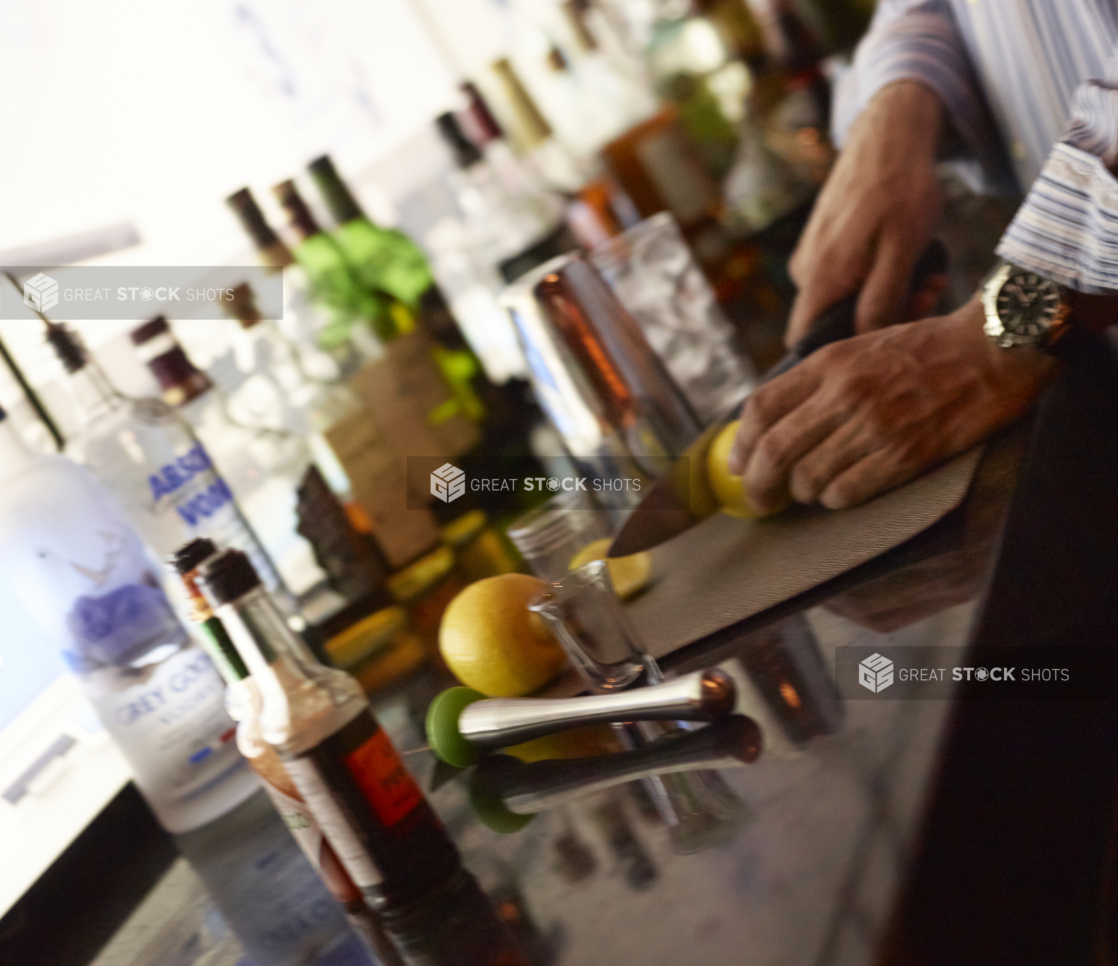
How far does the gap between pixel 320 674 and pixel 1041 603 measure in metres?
0.36

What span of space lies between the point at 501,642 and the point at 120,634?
0.29m

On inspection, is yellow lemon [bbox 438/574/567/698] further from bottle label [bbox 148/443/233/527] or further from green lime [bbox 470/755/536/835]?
bottle label [bbox 148/443/233/527]

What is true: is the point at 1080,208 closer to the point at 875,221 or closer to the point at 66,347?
the point at 875,221

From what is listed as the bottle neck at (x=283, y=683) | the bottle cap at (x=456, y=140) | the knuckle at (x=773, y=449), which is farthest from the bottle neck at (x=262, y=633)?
the bottle cap at (x=456, y=140)

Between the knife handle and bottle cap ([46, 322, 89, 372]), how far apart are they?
0.56 metres

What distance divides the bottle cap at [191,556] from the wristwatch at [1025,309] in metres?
0.52

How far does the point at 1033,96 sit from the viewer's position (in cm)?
94

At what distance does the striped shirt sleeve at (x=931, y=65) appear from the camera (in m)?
0.98

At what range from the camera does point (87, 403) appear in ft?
2.71

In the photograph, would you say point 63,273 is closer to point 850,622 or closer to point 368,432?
point 368,432

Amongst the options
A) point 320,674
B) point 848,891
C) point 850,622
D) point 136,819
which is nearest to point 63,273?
point 136,819

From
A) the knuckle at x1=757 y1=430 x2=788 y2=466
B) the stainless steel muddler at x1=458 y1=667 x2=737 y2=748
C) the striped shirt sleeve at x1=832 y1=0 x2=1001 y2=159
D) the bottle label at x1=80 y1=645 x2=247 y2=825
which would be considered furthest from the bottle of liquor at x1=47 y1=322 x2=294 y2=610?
the striped shirt sleeve at x1=832 y1=0 x2=1001 y2=159

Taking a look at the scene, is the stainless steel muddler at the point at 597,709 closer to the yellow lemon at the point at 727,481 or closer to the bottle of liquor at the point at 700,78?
the yellow lemon at the point at 727,481

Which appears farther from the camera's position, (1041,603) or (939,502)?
(939,502)
